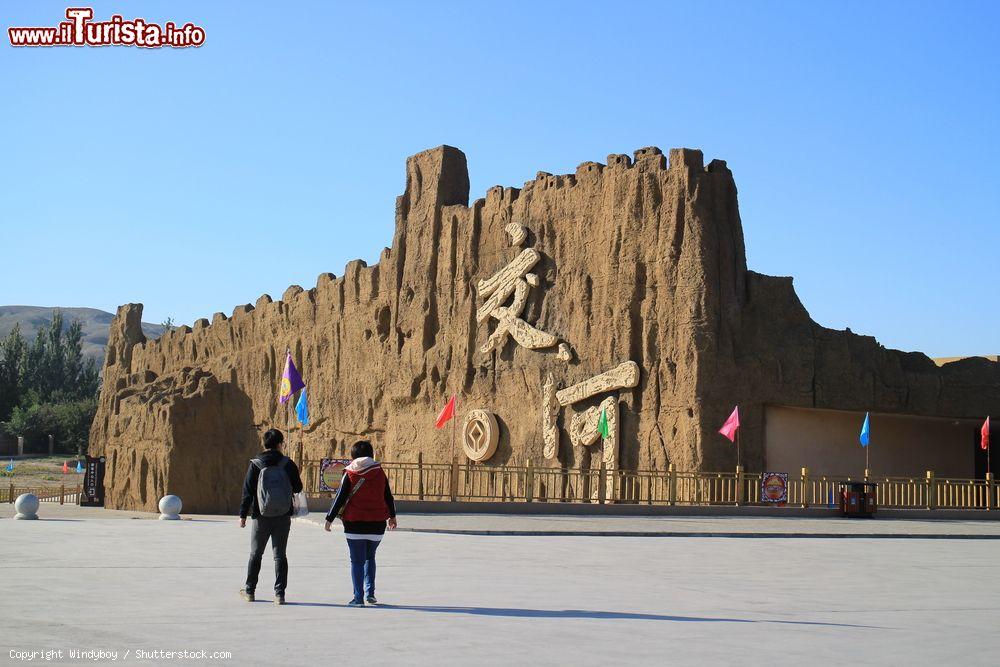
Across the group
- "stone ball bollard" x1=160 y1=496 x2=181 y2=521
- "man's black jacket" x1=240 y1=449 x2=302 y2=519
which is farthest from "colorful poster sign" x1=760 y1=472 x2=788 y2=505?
"man's black jacket" x1=240 y1=449 x2=302 y2=519

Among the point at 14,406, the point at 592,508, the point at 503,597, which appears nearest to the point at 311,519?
the point at 592,508

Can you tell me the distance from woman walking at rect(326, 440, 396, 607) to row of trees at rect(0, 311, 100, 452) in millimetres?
77739

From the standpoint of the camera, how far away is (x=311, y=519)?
21562 millimetres

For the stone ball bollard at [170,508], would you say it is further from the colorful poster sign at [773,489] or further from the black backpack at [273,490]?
the colorful poster sign at [773,489]

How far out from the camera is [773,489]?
27625mm

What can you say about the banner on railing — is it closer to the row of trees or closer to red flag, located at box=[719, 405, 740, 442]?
red flag, located at box=[719, 405, 740, 442]

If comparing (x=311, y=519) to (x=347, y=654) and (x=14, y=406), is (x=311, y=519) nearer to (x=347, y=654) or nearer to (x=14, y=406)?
(x=347, y=654)

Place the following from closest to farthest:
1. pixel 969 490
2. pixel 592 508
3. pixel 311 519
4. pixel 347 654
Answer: pixel 347 654
pixel 311 519
pixel 592 508
pixel 969 490

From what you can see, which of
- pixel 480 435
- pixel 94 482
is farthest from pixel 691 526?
pixel 94 482

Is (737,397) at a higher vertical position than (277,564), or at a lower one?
higher

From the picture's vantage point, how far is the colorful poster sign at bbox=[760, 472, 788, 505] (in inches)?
1087

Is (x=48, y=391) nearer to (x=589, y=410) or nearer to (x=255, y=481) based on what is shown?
(x=589, y=410)

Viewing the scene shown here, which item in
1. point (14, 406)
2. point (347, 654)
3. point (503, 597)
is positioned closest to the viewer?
point (347, 654)

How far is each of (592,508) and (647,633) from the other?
697 inches
